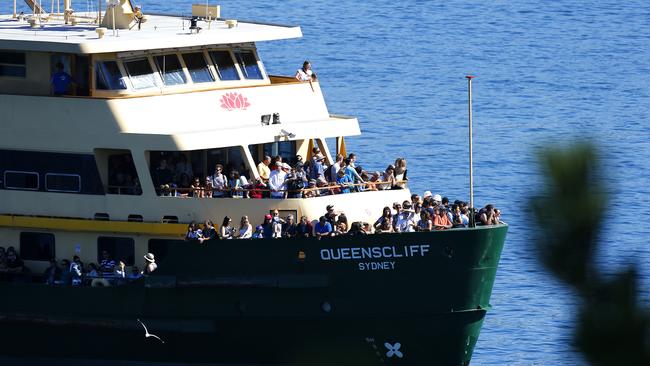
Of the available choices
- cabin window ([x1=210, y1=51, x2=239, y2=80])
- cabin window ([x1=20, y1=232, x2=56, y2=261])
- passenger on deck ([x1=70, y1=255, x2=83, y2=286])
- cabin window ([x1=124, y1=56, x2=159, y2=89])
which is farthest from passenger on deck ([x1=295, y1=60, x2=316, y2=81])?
passenger on deck ([x1=70, y1=255, x2=83, y2=286])

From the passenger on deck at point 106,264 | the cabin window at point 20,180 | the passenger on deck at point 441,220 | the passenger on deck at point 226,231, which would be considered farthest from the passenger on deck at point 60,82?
the passenger on deck at point 441,220

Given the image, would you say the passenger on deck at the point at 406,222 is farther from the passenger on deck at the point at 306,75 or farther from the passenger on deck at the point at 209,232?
the passenger on deck at the point at 306,75

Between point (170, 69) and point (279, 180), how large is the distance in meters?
2.78

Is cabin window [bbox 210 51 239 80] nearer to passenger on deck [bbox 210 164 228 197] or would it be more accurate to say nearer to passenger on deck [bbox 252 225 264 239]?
passenger on deck [bbox 210 164 228 197]

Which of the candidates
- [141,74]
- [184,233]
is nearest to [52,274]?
[184,233]

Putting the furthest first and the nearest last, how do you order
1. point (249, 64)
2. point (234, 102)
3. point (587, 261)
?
point (249, 64), point (234, 102), point (587, 261)

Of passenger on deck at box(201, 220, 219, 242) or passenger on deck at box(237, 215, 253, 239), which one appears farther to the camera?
passenger on deck at box(237, 215, 253, 239)

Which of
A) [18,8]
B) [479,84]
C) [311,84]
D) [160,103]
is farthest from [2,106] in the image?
[18,8]

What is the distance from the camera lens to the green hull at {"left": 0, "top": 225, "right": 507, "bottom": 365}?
21.3 meters

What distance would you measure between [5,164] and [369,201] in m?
5.93

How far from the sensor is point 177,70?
23984 mm

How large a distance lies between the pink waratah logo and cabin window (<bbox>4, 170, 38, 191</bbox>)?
3.25 metres

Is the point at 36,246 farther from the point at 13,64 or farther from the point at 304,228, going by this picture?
the point at 304,228

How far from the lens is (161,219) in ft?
74.8
